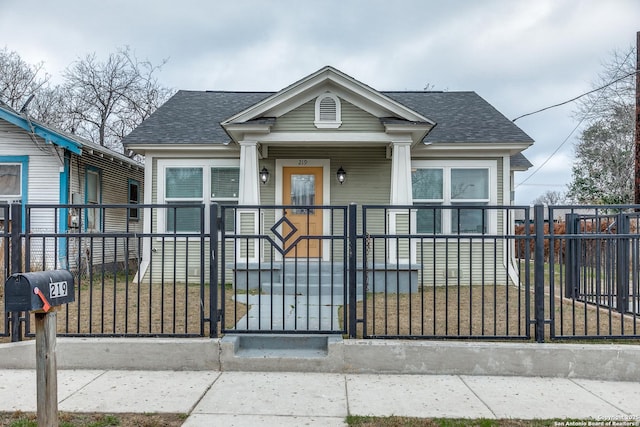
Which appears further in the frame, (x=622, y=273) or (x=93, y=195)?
(x=93, y=195)

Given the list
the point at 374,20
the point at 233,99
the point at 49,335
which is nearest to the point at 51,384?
the point at 49,335

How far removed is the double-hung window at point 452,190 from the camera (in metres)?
9.88

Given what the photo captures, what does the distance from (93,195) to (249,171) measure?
5.47m

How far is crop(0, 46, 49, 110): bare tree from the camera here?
22219 millimetres

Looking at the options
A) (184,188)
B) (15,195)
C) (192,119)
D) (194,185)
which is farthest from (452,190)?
(15,195)

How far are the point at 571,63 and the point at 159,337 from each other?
19703 mm

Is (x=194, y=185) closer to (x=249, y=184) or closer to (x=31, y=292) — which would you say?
(x=249, y=184)

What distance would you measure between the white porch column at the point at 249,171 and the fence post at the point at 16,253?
4.51 meters

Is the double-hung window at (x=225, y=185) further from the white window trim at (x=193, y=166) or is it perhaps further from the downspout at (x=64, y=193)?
the downspout at (x=64, y=193)

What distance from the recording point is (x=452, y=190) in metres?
9.99

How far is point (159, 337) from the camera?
14.9 ft

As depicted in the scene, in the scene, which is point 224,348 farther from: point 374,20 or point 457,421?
point 374,20

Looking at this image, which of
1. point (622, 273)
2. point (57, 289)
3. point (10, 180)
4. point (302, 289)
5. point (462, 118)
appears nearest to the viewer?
point (57, 289)

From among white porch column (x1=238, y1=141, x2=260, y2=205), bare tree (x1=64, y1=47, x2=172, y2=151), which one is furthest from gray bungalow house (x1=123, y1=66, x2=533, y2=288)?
bare tree (x1=64, y1=47, x2=172, y2=151)
